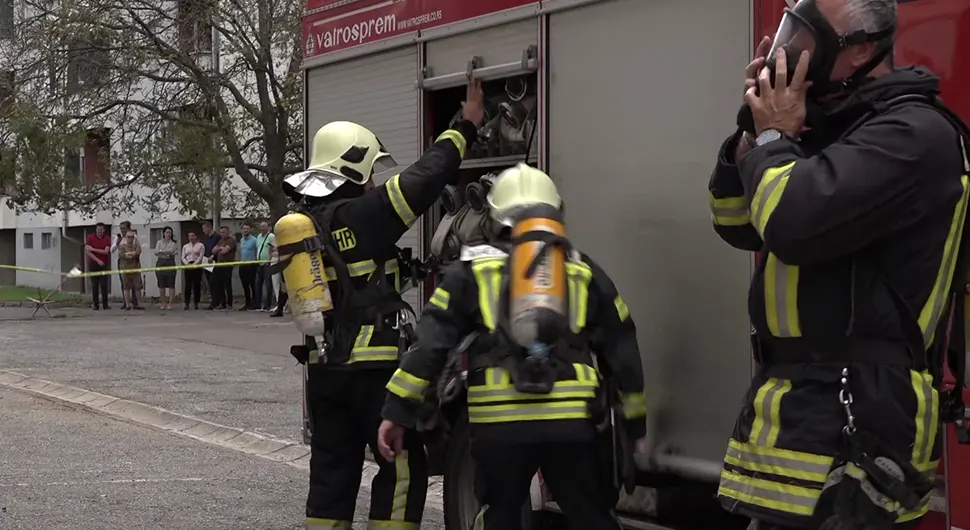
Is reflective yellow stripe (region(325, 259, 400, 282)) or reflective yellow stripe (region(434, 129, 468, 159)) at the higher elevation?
reflective yellow stripe (region(434, 129, 468, 159))

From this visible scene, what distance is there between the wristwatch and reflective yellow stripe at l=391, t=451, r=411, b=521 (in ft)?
8.73

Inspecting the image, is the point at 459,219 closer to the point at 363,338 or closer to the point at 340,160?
the point at 340,160

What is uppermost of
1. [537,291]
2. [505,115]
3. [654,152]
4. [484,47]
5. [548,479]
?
[484,47]

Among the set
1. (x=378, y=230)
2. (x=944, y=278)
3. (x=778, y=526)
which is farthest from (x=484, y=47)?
(x=778, y=526)

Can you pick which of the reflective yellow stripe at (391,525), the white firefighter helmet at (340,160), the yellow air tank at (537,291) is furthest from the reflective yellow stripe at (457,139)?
the reflective yellow stripe at (391,525)

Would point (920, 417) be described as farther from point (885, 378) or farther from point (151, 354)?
point (151, 354)

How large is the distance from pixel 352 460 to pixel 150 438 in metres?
4.01

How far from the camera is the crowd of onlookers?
20.7 m

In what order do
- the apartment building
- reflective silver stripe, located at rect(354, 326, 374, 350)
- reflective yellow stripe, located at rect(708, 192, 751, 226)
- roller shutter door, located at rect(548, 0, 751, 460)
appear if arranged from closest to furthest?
reflective yellow stripe, located at rect(708, 192, 751, 226) → roller shutter door, located at rect(548, 0, 751, 460) → reflective silver stripe, located at rect(354, 326, 374, 350) → the apartment building

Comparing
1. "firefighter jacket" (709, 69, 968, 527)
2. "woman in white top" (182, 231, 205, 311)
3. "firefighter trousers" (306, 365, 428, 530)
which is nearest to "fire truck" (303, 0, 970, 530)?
"firefighter trousers" (306, 365, 428, 530)

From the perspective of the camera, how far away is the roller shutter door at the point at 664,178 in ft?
13.8

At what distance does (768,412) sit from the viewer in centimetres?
273

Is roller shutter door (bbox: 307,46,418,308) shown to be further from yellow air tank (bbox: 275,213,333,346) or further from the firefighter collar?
the firefighter collar

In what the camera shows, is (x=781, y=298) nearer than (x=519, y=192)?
Yes
